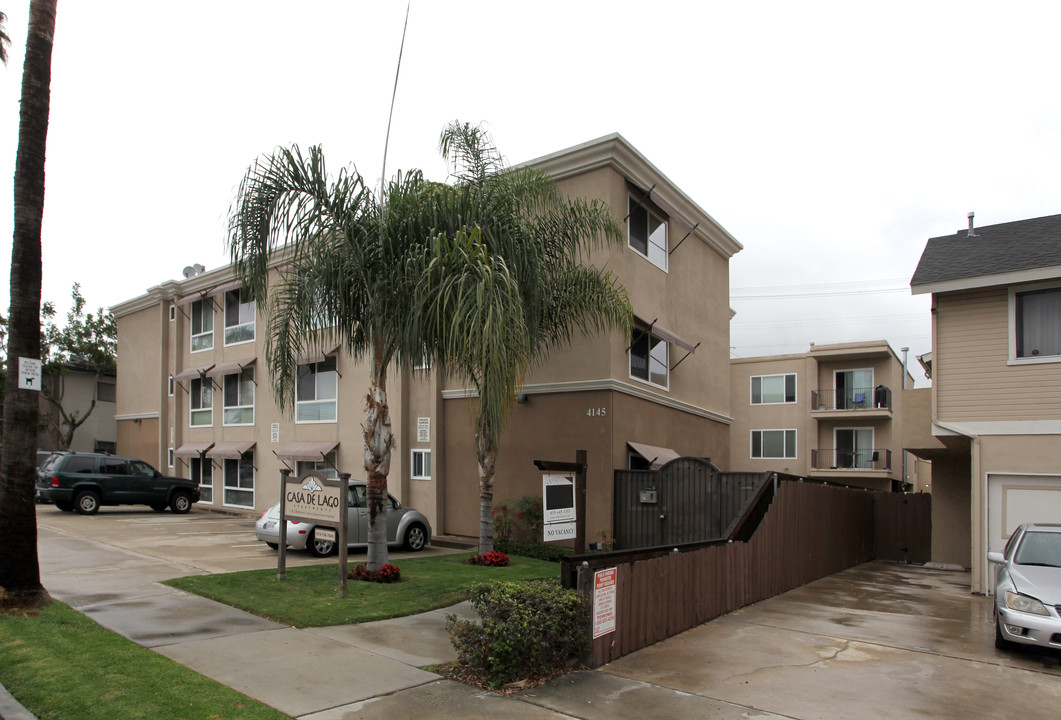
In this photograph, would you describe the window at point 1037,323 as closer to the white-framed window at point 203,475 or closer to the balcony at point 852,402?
the balcony at point 852,402

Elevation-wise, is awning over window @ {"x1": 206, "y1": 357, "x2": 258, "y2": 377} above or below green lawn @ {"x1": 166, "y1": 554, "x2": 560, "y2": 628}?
above

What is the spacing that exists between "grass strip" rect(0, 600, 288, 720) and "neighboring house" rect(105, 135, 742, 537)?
729 cm

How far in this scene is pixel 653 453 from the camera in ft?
58.6

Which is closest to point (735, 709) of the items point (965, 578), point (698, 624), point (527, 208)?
point (698, 624)

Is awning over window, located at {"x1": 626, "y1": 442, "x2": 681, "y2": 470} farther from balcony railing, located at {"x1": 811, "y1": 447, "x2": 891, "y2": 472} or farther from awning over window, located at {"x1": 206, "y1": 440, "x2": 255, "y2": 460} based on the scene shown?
balcony railing, located at {"x1": 811, "y1": 447, "x2": 891, "y2": 472}

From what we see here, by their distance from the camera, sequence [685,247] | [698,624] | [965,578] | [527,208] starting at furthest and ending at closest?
1. [685,247]
2. [965,578]
3. [527,208]
4. [698,624]

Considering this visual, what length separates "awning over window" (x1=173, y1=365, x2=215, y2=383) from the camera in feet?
87.2

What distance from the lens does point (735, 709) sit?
21.1 feet

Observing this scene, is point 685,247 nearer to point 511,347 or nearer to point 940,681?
point 511,347

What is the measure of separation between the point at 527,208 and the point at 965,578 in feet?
41.0

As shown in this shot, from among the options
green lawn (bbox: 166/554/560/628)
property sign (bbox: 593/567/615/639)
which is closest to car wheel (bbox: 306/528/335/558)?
green lawn (bbox: 166/554/560/628)

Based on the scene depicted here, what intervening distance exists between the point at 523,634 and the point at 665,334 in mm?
12609

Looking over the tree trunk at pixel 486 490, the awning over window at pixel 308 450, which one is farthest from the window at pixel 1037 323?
the awning over window at pixel 308 450

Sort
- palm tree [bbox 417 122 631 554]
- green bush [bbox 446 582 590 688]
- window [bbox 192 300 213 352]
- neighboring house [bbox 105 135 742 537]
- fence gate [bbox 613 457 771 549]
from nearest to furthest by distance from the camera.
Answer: green bush [bbox 446 582 590 688]
palm tree [bbox 417 122 631 554]
fence gate [bbox 613 457 771 549]
neighboring house [bbox 105 135 742 537]
window [bbox 192 300 213 352]
